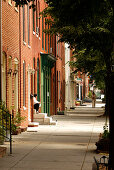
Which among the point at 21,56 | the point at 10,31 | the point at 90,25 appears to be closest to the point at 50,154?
the point at 10,31

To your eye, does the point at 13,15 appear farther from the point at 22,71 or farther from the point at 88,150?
the point at 88,150

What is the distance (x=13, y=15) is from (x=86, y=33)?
319 centimetres

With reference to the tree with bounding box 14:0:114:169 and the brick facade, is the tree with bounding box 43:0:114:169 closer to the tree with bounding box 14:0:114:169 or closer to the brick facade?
the tree with bounding box 14:0:114:169

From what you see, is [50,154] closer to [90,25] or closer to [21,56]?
[90,25]

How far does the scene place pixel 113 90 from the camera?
36.0 feet

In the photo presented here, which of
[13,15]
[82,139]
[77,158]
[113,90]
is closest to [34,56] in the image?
[13,15]

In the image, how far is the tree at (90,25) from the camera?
776cm

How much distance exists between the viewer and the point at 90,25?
75.7ft

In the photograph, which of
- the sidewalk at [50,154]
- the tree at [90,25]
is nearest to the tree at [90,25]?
the tree at [90,25]

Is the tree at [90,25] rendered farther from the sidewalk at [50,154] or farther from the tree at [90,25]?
the sidewalk at [50,154]

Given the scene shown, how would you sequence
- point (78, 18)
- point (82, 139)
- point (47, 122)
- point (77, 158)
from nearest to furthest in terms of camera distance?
point (78, 18) → point (77, 158) → point (82, 139) → point (47, 122)

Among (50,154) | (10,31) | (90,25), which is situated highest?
(90,25)

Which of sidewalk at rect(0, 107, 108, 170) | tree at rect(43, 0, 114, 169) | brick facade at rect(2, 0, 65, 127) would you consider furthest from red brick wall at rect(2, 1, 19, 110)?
sidewalk at rect(0, 107, 108, 170)

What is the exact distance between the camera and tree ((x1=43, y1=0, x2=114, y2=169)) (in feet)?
25.5
